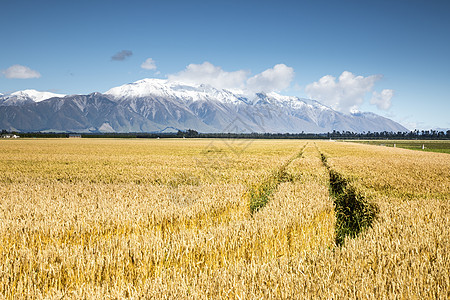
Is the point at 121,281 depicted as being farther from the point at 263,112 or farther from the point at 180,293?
the point at 263,112

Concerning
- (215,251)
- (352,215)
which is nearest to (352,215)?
(352,215)

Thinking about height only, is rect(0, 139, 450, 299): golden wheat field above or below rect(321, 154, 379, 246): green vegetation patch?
above

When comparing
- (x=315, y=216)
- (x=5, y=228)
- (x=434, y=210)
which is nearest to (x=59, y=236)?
(x=5, y=228)

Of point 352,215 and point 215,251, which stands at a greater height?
point 215,251

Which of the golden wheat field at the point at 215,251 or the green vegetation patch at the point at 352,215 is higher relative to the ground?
the golden wheat field at the point at 215,251

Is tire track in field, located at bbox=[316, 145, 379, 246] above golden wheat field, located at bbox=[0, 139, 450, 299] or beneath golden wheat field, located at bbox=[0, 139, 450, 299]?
beneath

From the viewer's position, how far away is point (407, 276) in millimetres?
3662

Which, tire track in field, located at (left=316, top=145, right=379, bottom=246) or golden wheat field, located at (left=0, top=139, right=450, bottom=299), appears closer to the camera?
golden wheat field, located at (left=0, top=139, right=450, bottom=299)

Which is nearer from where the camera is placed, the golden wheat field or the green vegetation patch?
the golden wheat field

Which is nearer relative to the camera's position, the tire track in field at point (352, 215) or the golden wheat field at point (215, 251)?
the golden wheat field at point (215, 251)

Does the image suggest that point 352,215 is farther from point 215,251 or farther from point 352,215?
point 215,251

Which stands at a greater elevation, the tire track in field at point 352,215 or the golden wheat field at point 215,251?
the golden wheat field at point 215,251

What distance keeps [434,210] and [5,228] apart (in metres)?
10.0

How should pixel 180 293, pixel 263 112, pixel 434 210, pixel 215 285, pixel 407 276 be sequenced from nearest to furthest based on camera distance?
pixel 180 293
pixel 215 285
pixel 407 276
pixel 434 210
pixel 263 112
